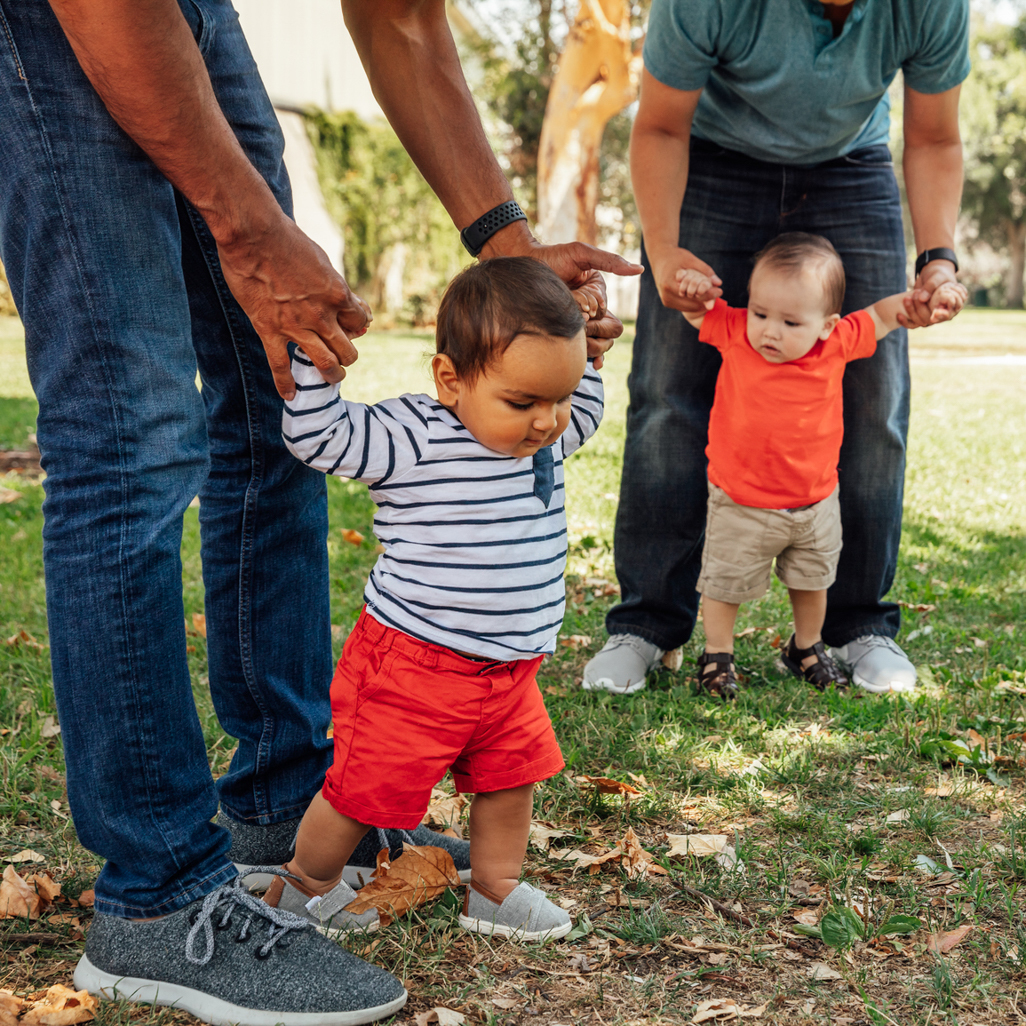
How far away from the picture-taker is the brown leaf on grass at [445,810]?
247cm

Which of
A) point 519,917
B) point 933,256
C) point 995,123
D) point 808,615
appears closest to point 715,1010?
point 519,917

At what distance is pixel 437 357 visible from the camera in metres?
1.83

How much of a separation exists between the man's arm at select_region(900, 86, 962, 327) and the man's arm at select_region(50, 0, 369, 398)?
203 centimetres

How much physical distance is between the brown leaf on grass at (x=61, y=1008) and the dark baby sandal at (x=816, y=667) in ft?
7.45

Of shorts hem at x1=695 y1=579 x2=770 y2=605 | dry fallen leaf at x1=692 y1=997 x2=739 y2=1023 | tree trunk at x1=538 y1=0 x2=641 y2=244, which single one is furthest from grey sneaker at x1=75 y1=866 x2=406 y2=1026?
tree trunk at x1=538 y1=0 x2=641 y2=244

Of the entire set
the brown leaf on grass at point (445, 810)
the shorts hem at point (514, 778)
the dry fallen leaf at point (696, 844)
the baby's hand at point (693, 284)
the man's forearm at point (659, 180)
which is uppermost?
the man's forearm at point (659, 180)

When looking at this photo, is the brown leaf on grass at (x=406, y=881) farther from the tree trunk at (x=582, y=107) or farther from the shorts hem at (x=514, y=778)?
the tree trunk at (x=582, y=107)

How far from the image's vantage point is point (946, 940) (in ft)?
6.32

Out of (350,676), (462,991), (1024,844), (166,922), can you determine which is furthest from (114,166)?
(1024,844)

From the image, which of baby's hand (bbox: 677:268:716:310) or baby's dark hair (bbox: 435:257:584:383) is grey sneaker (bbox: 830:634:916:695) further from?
baby's dark hair (bbox: 435:257:584:383)

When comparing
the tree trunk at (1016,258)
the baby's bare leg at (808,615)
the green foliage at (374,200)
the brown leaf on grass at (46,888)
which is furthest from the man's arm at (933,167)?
the tree trunk at (1016,258)

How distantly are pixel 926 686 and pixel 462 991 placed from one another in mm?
2031

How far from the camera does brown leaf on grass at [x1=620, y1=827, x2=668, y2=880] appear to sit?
2.19m

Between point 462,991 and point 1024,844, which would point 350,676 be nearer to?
point 462,991
